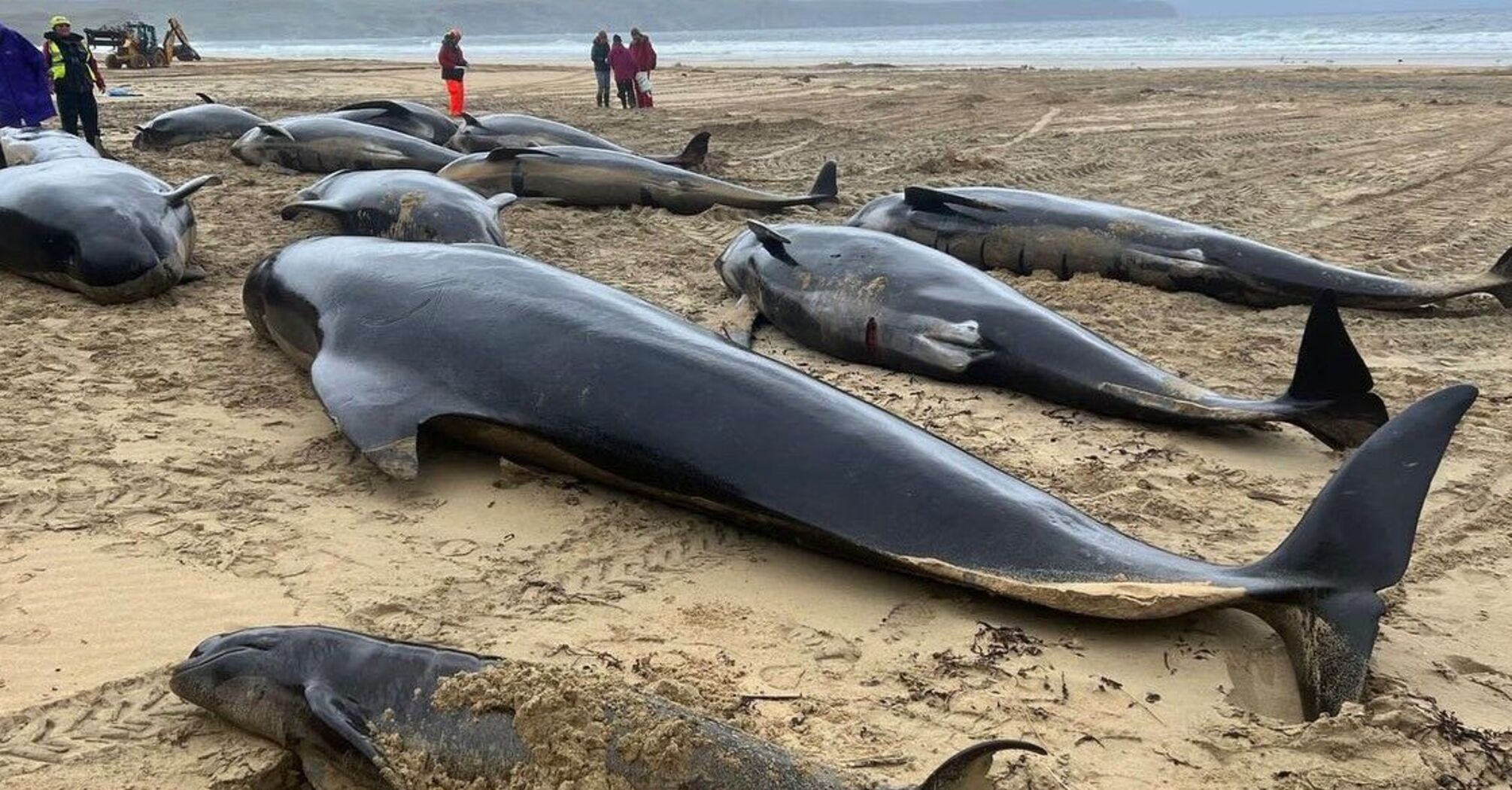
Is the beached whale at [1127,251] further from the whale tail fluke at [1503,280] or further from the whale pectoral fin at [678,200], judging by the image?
the whale pectoral fin at [678,200]

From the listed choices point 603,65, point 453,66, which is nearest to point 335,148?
point 453,66

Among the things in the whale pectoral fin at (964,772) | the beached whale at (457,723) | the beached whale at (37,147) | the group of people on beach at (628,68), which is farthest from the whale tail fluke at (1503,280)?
the group of people on beach at (628,68)

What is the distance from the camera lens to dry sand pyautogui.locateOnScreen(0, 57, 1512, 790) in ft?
10.1

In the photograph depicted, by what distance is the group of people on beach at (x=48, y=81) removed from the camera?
12883 millimetres

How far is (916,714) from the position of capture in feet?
10.5

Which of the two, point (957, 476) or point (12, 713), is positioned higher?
point (957, 476)

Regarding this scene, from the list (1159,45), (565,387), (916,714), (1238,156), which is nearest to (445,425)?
(565,387)

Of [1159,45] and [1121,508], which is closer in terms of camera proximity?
[1121,508]

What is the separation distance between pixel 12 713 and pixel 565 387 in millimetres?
A: 2095

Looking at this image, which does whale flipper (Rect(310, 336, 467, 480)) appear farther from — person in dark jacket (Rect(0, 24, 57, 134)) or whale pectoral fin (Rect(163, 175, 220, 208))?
person in dark jacket (Rect(0, 24, 57, 134))

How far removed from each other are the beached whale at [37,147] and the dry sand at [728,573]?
10.5ft

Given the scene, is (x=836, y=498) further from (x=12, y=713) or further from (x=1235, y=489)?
(x=12, y=713)

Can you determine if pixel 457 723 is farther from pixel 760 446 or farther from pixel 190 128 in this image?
pixel 190 128

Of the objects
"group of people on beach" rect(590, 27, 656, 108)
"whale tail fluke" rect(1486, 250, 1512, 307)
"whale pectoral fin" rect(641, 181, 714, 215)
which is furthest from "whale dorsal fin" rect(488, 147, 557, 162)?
"group of people on beach" rect(590, 27, 656, 108)
